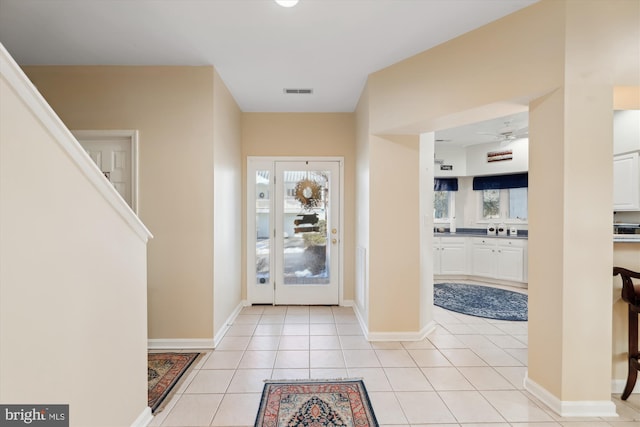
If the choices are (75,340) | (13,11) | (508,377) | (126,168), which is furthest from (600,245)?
(13,11)

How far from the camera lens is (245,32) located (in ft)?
7.79

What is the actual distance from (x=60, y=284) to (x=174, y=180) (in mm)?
1778

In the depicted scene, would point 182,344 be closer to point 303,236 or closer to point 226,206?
point 226,206

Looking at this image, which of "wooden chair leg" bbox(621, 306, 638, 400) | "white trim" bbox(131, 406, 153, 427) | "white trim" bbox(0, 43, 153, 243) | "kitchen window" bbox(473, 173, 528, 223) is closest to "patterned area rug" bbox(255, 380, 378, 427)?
"white trim" bbox(131, 406, 153, 427)

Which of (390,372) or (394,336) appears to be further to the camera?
(394,336)

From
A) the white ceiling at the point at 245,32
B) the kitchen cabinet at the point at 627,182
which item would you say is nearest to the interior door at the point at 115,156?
the white ceiling at the point at 245,32

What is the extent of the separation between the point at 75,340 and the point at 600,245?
2.98m

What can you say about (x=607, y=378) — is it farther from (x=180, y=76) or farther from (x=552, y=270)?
(x=180, y=76)

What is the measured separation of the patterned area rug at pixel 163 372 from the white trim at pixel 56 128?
127 cm

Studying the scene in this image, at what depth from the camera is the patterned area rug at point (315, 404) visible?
6.13 ft

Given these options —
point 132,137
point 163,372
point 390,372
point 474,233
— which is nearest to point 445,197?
point 474,233

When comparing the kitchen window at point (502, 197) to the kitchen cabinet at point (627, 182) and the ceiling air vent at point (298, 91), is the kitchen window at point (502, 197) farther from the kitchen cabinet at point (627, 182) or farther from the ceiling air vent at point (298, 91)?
the ceiling air vent at point (298, 91)

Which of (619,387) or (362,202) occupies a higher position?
(362,202)

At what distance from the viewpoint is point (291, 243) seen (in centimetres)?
420
